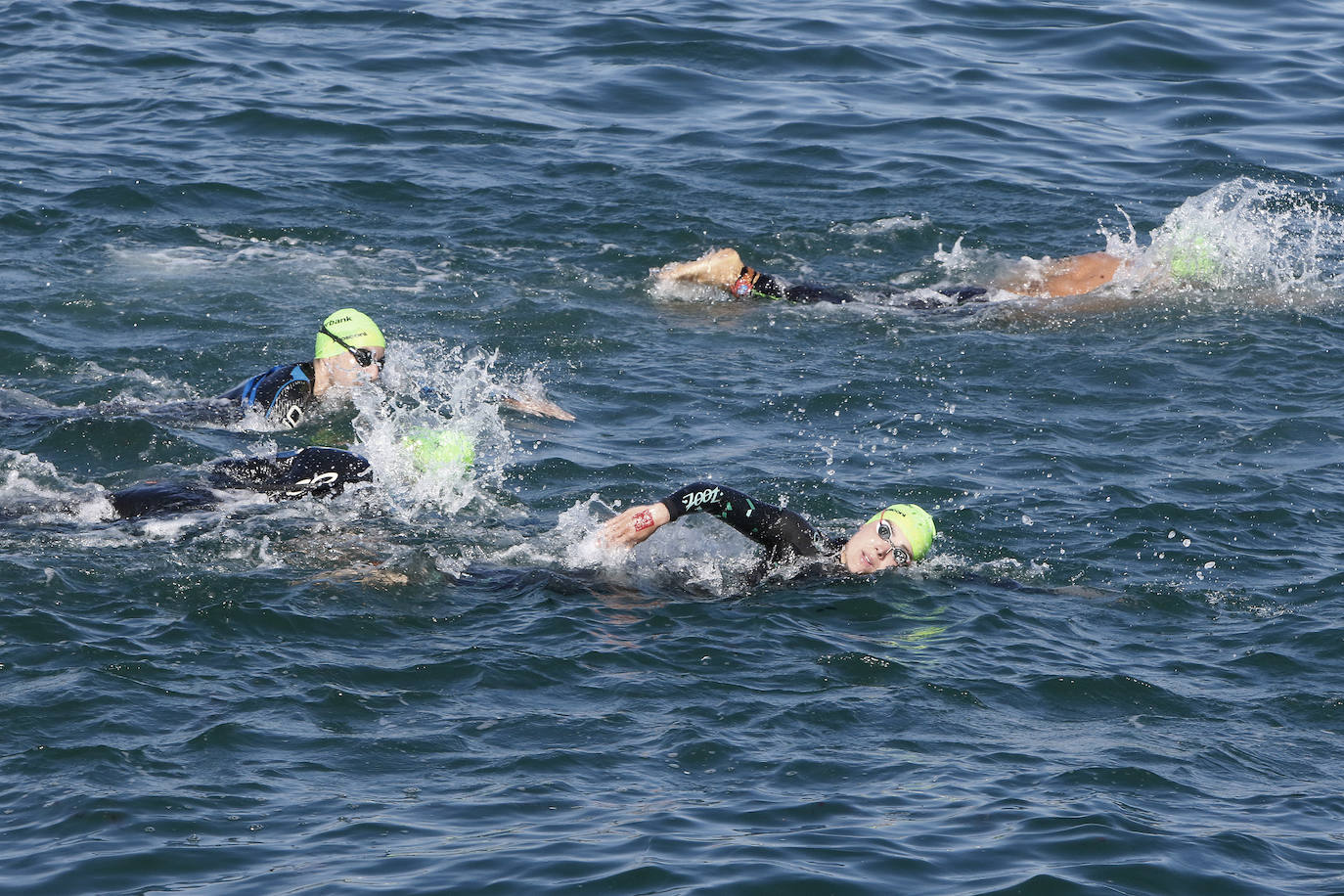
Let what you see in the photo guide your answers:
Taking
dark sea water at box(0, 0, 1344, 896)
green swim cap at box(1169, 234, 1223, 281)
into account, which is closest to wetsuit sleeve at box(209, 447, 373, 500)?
dark sea water at box(0, 0, 1344, 896)

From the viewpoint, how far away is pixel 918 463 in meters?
11.5

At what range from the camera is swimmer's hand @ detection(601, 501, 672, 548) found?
869cm

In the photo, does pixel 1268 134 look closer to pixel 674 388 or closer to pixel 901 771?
pixel 674 388

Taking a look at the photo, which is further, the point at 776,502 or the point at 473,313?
the point at 473,313

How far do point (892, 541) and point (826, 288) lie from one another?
5.82 metres

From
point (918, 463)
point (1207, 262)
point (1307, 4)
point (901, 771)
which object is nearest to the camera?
point (901, 771)

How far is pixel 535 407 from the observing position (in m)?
11.9

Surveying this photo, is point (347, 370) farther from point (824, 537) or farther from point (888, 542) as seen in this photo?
point (888, 542)

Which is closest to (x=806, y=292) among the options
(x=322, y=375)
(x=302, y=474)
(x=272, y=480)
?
(x=322, y=375)

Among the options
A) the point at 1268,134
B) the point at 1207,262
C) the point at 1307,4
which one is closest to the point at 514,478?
the point at 1207,262

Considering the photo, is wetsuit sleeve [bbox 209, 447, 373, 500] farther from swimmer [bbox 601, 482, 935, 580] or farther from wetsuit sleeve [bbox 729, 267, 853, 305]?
wetsuit sleeve [bbox 729, 267, 853, 305]

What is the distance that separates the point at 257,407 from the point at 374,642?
145 inches

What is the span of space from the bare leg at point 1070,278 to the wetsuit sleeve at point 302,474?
306 inches

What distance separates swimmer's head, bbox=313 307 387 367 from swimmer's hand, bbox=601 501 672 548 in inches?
134
